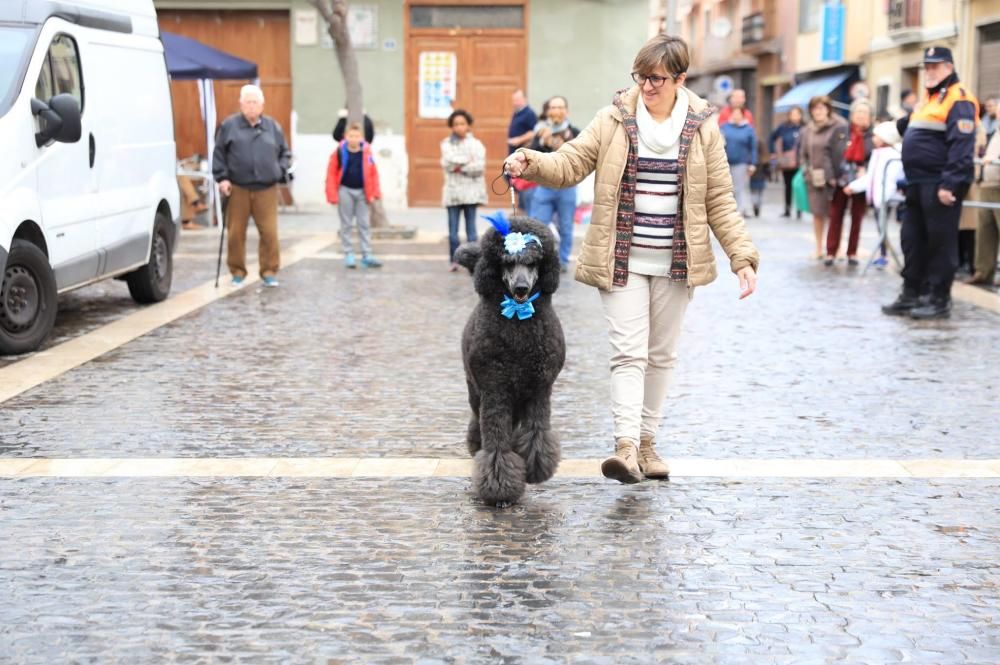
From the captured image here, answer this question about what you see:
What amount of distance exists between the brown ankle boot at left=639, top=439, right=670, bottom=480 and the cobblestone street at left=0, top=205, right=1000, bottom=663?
0.10m

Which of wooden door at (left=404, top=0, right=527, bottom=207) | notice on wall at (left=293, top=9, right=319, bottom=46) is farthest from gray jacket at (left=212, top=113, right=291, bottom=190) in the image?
notice on wall at (left=293, top=9, right=319, bottom=46)

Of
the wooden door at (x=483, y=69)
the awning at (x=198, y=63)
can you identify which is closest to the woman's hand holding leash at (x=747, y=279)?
the awning at (x=198, y=63)

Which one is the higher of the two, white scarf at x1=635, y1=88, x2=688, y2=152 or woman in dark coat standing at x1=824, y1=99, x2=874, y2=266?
white scarf at x1=635, y1=88, x2=688, y2=152

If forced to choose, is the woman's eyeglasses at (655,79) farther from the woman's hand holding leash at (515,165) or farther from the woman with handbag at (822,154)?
the woman with handbag at (822,154)

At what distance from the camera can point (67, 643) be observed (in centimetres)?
409

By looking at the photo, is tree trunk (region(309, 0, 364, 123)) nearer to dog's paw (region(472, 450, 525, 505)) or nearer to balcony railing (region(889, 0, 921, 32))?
dog's paw (region(472, 450, 525, 505))

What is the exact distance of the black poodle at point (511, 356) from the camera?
17.9 feet

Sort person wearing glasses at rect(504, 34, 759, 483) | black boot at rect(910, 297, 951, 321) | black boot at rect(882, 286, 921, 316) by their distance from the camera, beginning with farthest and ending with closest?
1. black boot at rect(882, 286, 921, 316)
2. black boot at rect(910, 297, 951, 321)
3. person wearing glasses at rect(504, 34, 759, 483)

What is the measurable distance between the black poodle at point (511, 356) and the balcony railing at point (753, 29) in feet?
156

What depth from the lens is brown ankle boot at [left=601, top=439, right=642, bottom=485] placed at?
18.7 feet

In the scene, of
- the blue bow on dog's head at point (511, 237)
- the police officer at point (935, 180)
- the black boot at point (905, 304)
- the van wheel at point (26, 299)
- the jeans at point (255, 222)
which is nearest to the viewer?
the blue bow on dog's head at point (511, 237)

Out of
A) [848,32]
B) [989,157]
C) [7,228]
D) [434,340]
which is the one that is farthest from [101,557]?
[848,32]

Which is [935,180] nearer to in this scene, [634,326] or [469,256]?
[634,326]

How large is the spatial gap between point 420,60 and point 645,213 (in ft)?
63.6
